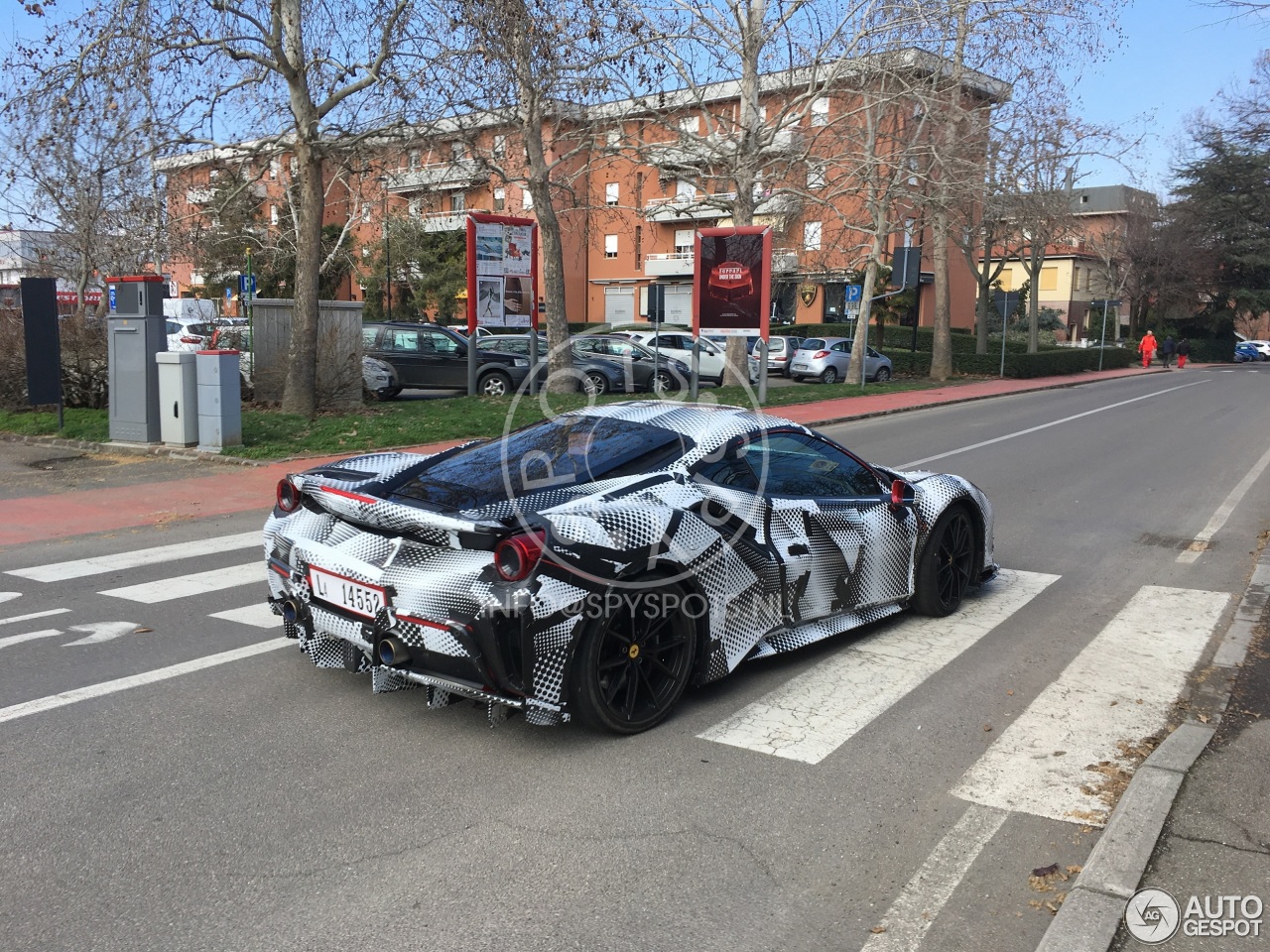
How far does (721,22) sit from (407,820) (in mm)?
21825

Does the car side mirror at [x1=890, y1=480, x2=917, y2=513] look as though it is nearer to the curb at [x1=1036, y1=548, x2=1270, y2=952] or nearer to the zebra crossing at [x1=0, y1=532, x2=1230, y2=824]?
the zebra crossing at [x1=0, y1=532, x2=1230, y2=824]

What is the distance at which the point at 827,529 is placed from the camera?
18.4 ft

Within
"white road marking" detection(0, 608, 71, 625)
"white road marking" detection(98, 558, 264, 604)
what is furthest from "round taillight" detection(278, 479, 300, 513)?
"white road marking" detection(0, 608, 71, 625)

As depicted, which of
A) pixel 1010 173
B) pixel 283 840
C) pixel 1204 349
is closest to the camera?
pixel 283 840

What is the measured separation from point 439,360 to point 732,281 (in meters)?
6.64

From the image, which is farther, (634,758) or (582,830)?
(634,758)

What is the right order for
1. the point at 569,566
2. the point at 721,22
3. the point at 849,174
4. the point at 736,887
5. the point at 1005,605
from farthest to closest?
the point at 849,174 → the point at 721,22 → the point at 1005,605 → the point at 569,566 → the point at 736,887

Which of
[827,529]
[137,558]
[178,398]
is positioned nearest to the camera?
[827,529]

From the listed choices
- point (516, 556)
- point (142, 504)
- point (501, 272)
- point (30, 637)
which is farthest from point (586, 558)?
point (501, 272)

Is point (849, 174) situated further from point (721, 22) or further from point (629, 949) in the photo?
point (629, 949)

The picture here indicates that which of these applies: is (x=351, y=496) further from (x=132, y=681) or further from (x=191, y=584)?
(x=191, y=584)

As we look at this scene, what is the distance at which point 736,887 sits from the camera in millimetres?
3430

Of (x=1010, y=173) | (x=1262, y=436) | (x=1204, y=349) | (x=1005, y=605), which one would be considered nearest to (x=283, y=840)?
(x=1005, y=605)

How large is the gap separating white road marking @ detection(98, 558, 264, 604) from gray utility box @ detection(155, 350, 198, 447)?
6.61 m
